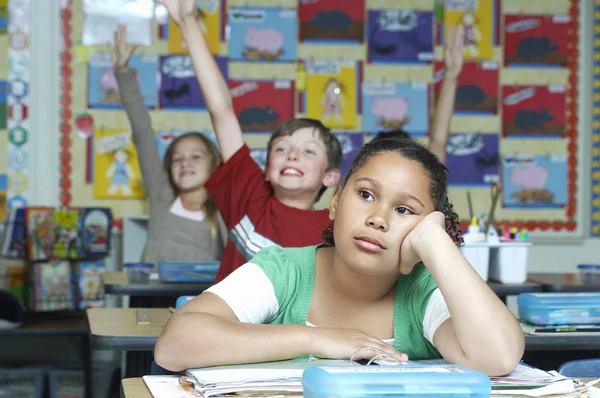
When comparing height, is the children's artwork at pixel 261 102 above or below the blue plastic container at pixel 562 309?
above

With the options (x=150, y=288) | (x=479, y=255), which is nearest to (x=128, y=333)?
(x=150, y=288)

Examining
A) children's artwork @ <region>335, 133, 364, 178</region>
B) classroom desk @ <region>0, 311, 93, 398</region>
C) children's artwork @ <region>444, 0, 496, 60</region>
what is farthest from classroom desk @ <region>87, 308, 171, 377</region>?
children's artwork @ <region>444, 0, 496, 60</region>

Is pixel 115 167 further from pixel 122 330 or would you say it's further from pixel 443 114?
pixel 122 330

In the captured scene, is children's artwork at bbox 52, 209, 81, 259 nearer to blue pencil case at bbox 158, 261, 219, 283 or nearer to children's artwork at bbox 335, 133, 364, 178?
blue pencil case at bbox 158, 261, 219, 283

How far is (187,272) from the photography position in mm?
2807

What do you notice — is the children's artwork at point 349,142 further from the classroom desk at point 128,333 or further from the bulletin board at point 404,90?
the classroom desk at point 128,333

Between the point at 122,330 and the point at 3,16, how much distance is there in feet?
9.46

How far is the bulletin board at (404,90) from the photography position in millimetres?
4309

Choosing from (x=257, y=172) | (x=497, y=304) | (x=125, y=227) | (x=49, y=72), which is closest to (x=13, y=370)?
(x=125, y=227)

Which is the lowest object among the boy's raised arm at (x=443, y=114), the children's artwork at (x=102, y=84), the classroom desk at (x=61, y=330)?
the classroom desk at (x=61, y=330)

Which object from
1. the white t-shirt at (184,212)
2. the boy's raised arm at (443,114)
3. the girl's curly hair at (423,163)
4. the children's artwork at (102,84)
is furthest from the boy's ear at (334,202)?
the children's artwork at (102,84)

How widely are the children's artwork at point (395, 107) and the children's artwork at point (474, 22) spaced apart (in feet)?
1.11

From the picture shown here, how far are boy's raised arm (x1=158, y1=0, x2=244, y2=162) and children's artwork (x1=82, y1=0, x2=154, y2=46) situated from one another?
6.75 ft

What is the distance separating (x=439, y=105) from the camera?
3.21 metres
